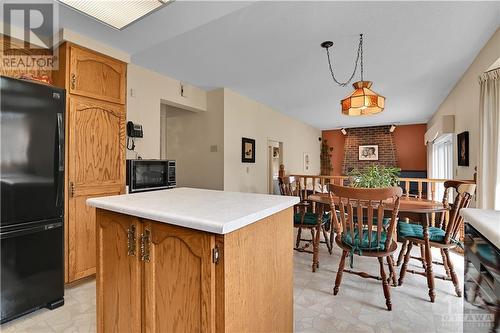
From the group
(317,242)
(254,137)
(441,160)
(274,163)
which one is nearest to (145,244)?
(317,242)

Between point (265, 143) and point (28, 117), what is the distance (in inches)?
166

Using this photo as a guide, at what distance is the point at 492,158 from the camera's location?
8.39ft

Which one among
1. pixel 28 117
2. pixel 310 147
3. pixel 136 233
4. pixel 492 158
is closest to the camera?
pixel 136 233

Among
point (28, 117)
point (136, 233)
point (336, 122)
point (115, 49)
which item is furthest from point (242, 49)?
point (336, 122)

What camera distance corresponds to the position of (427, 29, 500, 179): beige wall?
2688mm

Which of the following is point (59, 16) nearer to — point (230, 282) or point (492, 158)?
point (230, 282)

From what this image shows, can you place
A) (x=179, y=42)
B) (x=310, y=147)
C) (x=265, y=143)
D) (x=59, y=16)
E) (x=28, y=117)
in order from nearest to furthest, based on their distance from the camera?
(x=28, y=117), (x=59, y=16), (x=179, y=42), (x=265, y=143), (x=310, y=147)

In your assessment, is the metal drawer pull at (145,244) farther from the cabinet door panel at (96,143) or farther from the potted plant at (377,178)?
the potted plant at (377,178)

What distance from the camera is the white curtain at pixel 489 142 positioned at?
249 centimetres

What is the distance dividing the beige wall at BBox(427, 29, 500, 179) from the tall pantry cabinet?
3910mm

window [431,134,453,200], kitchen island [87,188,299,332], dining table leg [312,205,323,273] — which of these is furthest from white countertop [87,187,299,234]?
window [431,134,453,200]

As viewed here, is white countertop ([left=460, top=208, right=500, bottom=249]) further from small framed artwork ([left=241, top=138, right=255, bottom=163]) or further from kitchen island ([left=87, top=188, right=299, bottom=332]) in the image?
small framed artwork ([left=241, top=138, right=255, bottom=163])

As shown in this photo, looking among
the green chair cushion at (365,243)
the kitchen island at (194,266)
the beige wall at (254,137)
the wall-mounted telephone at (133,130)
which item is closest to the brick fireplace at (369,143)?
the beige wall at (254,137)

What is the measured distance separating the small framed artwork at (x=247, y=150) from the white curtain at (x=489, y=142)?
3.28 m
